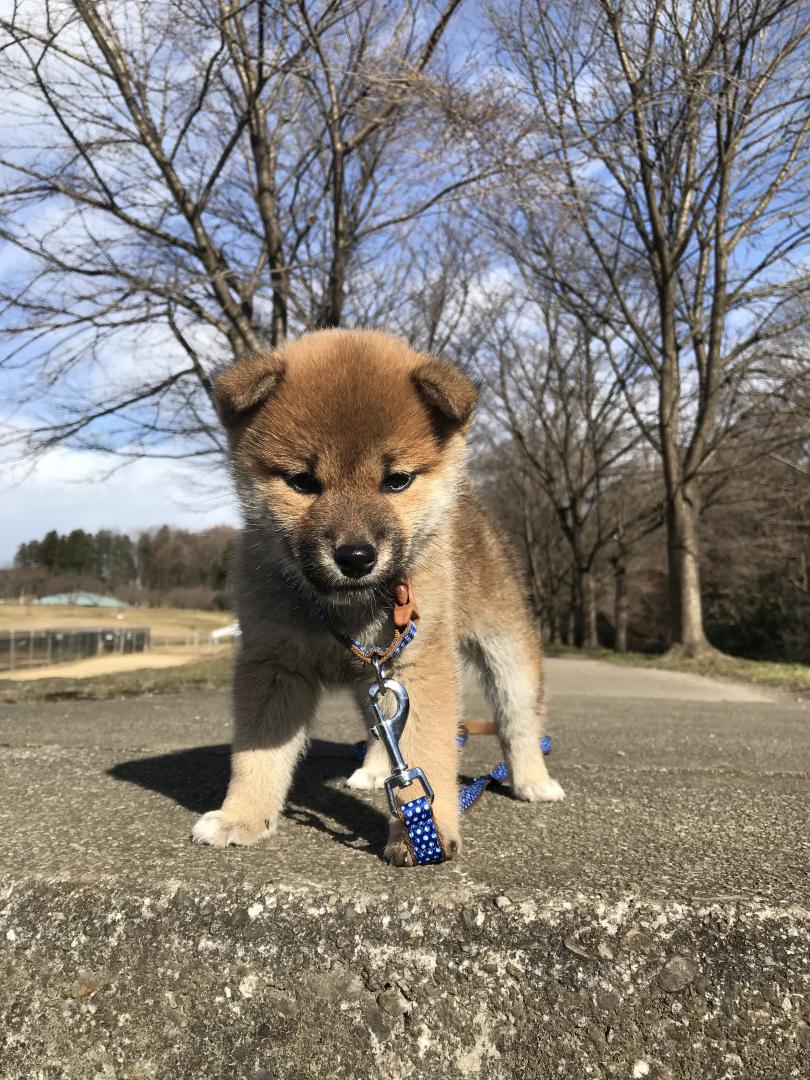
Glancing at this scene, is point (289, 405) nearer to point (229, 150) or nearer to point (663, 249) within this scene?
point (229, 150)

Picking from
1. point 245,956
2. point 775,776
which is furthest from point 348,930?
point 775,776

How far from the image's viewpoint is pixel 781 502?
871 inches

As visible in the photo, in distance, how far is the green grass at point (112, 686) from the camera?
710 centimetres

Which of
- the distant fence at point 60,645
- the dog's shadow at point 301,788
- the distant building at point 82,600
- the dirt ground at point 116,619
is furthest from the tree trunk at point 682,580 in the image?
the distant building at point 82,600

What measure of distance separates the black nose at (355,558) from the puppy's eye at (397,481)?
0.27m

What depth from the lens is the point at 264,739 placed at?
2.16 meters

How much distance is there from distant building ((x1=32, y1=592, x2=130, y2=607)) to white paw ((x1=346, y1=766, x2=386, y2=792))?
94.0 ft

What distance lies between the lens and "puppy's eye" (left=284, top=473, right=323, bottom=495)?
2.01m

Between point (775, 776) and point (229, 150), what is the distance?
9.34 m

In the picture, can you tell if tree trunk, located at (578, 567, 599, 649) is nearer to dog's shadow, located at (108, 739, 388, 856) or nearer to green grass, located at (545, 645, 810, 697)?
green grass, located at (545, 645, 810, 697)

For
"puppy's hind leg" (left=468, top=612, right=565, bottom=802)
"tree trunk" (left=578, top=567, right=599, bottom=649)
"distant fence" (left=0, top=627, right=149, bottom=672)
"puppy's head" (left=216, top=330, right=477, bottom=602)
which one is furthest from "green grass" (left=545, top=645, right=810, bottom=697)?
"distant fence" (left=0, top=627, right=149, bottom=672)

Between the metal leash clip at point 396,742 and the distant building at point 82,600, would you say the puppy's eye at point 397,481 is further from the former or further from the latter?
the distant building at point 82,600

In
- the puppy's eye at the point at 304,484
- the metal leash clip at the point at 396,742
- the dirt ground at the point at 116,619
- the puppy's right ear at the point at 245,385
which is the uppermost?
the puppy's right ear at the point at 245,385

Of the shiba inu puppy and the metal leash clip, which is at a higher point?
the shiba inu puppy
